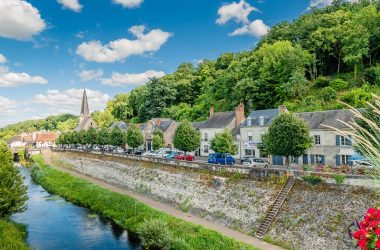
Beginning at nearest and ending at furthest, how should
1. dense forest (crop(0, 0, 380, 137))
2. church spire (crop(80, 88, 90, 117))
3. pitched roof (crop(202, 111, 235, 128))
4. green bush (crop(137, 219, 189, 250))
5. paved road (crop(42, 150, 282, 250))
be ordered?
paved road (crop(42, 150, 282, 250)) < green bush (crop(137, 219, 189, 250)) < pitched roof (crop(202, 111, 235, 128)) < dense forest (crop(0, 0, 380, 137)) < church spire (crop(80, 88, 90, 117))

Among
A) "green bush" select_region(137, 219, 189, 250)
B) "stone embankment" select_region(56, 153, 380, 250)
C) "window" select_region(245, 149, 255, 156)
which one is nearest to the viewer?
"stone embankment" select_region(56, 153, 380, 250)

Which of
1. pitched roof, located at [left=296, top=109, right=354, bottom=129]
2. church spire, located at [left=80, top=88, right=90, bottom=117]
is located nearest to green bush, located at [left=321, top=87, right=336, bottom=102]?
pitched roof, located at [left=296, top=109, right=354, bottom=129]

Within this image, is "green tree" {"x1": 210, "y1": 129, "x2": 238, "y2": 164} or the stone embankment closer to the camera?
the stone embankment

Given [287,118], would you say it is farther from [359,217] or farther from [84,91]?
[84,91]

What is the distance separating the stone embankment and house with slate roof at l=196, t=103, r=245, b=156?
1528 cm

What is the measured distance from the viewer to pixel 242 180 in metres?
26.3

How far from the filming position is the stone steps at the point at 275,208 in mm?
21234

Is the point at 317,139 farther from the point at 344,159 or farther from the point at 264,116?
the point at 264,116

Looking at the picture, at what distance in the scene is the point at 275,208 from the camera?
72.1 feet

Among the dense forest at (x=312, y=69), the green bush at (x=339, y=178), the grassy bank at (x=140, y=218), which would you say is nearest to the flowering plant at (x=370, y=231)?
the grassy bank at (x=140, y=218)

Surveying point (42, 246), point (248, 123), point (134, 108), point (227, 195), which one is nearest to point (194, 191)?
point (227, 195)

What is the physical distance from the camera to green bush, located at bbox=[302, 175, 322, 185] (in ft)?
69.8

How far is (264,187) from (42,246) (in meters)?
16.2

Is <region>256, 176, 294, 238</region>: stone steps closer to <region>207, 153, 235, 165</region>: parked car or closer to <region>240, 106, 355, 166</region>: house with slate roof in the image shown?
<region>240, 106, 355, 166</region>: house with slate roof
